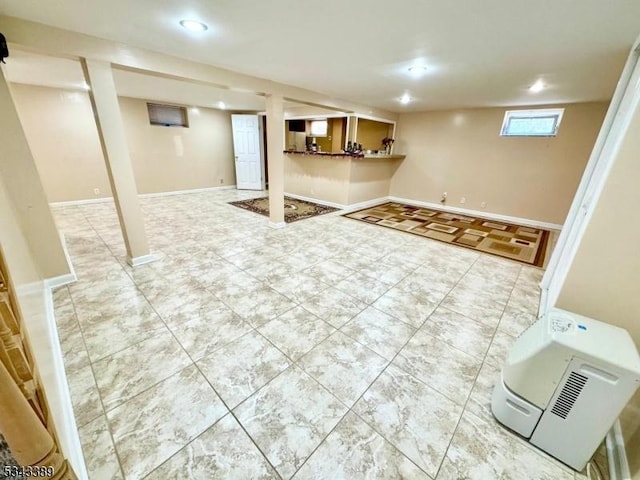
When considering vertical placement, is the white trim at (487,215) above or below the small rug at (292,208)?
above

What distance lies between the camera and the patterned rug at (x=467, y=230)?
12.6 ft

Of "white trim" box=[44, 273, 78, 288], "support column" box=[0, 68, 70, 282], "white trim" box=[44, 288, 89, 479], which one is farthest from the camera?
"white trim" box=[44, 273, 78, 288]

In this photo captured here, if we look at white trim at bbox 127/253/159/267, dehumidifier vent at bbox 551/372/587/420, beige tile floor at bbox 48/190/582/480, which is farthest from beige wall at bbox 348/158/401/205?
dehumidifier vent at bbox 551/372/587/420

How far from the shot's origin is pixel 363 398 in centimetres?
152

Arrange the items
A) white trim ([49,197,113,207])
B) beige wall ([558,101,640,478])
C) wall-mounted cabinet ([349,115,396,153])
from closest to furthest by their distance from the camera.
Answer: beige wall ([558,101,640,478]) → white trim ([49,197,113,207]) → wall-mounted cabinet ([349,115,396,153])

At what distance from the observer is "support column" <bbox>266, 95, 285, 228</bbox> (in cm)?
376

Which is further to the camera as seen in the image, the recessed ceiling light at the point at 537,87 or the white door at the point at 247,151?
the white door at the point at 247,151

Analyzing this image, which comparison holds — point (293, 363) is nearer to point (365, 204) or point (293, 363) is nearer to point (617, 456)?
point (617, 456)

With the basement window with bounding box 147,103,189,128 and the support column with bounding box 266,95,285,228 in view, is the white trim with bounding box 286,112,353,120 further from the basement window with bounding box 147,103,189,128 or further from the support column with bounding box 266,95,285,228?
the basement window with bounding box 147,103,189,128

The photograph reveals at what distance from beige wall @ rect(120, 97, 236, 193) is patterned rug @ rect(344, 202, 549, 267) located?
4.25 m

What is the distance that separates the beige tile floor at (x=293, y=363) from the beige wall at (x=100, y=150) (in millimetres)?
2866

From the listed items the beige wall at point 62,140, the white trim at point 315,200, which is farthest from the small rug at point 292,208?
the beige wall at point 62,140

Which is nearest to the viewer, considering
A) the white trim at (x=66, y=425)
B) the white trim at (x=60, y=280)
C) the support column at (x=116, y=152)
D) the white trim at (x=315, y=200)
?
the white trim at (x=66, y=425)

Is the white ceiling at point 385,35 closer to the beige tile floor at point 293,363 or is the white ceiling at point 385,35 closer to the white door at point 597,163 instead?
the white door at point 597,163
